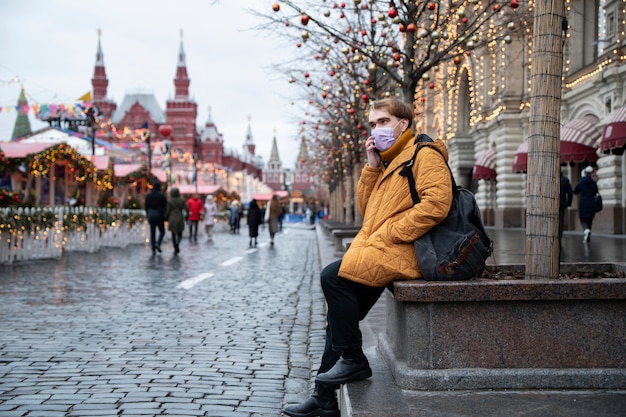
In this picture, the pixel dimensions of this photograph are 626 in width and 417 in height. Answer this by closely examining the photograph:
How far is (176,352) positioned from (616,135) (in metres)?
14.0

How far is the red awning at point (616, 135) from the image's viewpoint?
17.1m

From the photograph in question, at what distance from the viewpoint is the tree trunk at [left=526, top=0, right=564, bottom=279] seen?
4.27 m

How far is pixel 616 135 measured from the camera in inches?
681

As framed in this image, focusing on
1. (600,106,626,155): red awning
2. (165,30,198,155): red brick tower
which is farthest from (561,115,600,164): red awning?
(165,30,198,155): red brick tower

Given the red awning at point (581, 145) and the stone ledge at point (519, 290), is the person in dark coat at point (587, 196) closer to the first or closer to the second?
the red awning at point (581, 145)

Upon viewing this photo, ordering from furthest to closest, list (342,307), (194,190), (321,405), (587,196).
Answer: (194,190)
(587,196)
(321,405)
(342,307)

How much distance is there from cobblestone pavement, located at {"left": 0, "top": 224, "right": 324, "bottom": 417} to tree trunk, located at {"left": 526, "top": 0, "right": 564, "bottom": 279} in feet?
6.23

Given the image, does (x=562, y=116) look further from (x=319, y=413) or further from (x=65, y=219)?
(x=319, y=413)

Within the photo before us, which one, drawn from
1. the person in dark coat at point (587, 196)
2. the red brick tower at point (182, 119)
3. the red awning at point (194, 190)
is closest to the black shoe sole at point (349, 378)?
the person in dark coat at point (587, 196)

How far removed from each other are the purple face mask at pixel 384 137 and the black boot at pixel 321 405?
142 centimetres

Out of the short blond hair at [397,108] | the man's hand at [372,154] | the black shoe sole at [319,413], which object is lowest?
the black shoe sole at [319,413]

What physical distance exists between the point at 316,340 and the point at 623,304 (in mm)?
3742

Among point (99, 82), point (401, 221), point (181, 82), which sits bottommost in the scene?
point (401, 221)

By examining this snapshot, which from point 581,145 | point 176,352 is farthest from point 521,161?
point 176,352
